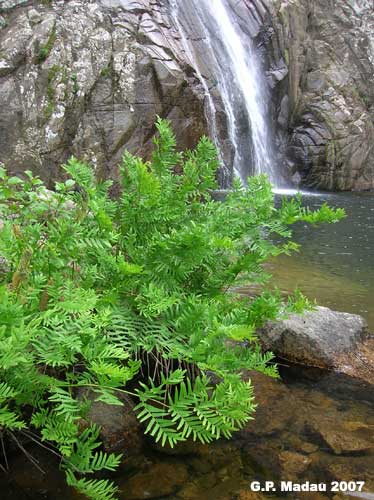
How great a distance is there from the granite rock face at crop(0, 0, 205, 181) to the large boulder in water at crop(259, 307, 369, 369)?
28.0 feet

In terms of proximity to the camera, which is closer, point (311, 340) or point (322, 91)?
point (311, 340)

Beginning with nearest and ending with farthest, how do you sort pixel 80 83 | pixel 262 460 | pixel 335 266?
pixel 262 460
pixel 335 266
pixel 80 83

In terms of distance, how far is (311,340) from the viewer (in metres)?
4.26

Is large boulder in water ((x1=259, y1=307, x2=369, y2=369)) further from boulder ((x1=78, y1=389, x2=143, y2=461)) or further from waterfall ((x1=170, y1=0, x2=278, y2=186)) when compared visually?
waterfall ((x1=170, y1=0, x2=278, y2=186))

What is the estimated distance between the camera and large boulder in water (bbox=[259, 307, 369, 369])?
4.20 m

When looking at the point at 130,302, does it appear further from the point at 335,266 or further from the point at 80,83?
the point at 80,83

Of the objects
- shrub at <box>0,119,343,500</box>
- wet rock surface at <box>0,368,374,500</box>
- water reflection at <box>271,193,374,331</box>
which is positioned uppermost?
shrub at <box>0,119,343,500</box>

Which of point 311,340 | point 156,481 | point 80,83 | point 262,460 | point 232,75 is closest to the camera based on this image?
point 156,481

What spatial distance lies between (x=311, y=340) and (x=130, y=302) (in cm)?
222

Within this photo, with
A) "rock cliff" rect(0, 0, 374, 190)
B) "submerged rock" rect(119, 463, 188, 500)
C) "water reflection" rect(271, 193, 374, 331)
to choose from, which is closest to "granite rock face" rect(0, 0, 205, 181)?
"rock cliff" rect(0, 0, 374, 190)

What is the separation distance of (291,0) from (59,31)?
588 inches

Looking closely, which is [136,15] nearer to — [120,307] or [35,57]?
[35,57]

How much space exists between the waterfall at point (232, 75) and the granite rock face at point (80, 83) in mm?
2368

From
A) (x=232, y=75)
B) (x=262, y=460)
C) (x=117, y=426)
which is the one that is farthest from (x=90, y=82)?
(x=262, y=460)
